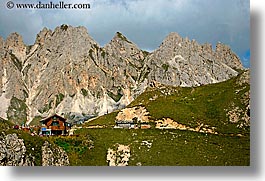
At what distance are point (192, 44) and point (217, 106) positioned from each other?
4.99ft

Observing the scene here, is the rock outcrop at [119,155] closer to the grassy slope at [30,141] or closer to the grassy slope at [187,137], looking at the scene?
the grassy slope at [187,137]

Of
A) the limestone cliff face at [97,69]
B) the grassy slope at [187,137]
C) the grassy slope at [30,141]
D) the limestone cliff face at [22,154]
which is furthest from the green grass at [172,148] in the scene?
the limestone cliff face at [97,69]

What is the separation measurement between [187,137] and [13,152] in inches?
108

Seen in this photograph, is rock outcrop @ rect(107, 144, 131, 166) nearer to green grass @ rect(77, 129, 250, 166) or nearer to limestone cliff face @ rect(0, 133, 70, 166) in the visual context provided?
green grass @ rect(77, 129, 250, 166)

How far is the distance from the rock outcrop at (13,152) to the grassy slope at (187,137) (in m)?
0.86

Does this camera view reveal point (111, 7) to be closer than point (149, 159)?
No

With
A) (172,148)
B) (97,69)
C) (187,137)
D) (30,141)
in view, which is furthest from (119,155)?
(97,69)

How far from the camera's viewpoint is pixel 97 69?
16172 mm

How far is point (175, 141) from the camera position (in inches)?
275

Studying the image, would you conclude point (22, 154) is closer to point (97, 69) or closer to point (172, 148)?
point (172, 148)

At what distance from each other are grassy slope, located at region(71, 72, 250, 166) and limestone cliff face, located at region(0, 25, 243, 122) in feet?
2.13

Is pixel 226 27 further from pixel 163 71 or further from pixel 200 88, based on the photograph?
pixel 163 71

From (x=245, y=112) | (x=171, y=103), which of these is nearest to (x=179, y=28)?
(x=171, y=103)

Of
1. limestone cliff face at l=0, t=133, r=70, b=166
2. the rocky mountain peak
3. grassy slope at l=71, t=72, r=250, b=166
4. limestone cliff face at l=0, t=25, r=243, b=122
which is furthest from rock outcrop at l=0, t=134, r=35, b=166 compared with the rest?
the rocky mountain peak
